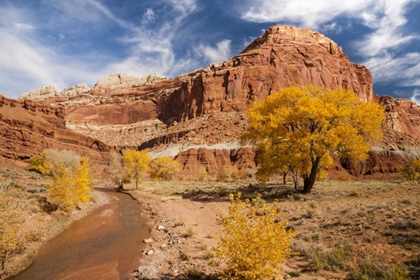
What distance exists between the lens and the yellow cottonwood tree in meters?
20.5

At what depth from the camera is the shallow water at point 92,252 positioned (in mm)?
11164

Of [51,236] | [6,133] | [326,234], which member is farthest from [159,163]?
[326,234]

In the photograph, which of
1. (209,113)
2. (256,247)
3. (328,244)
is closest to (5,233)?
(256,247)

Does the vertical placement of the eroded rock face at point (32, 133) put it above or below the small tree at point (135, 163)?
above

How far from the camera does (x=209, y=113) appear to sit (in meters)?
117

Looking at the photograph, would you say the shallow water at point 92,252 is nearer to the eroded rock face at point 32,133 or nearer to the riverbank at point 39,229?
the riverbank at point 39,229

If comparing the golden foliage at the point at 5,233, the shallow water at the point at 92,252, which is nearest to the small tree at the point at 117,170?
the shallow water at the point at 92,252

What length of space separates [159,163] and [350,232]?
55239 mm

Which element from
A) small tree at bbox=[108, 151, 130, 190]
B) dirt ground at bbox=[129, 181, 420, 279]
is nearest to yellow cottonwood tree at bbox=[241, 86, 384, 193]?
dirt ground at bbox=[129, 181, 420, 279]

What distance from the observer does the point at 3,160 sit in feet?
219

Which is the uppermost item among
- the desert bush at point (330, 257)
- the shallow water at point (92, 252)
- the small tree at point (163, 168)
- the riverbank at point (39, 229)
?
the small tree at point (163, 168)

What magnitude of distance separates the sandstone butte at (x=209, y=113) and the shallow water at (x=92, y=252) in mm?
63674

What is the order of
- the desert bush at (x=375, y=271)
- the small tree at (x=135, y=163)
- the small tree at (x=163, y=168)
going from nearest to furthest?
the desert bush at (x=375, y=271) → the small tree at (x=135, y=163) → the small tree at (x=163, y=168)

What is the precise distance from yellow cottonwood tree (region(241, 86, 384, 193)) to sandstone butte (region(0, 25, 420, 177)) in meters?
58.3
